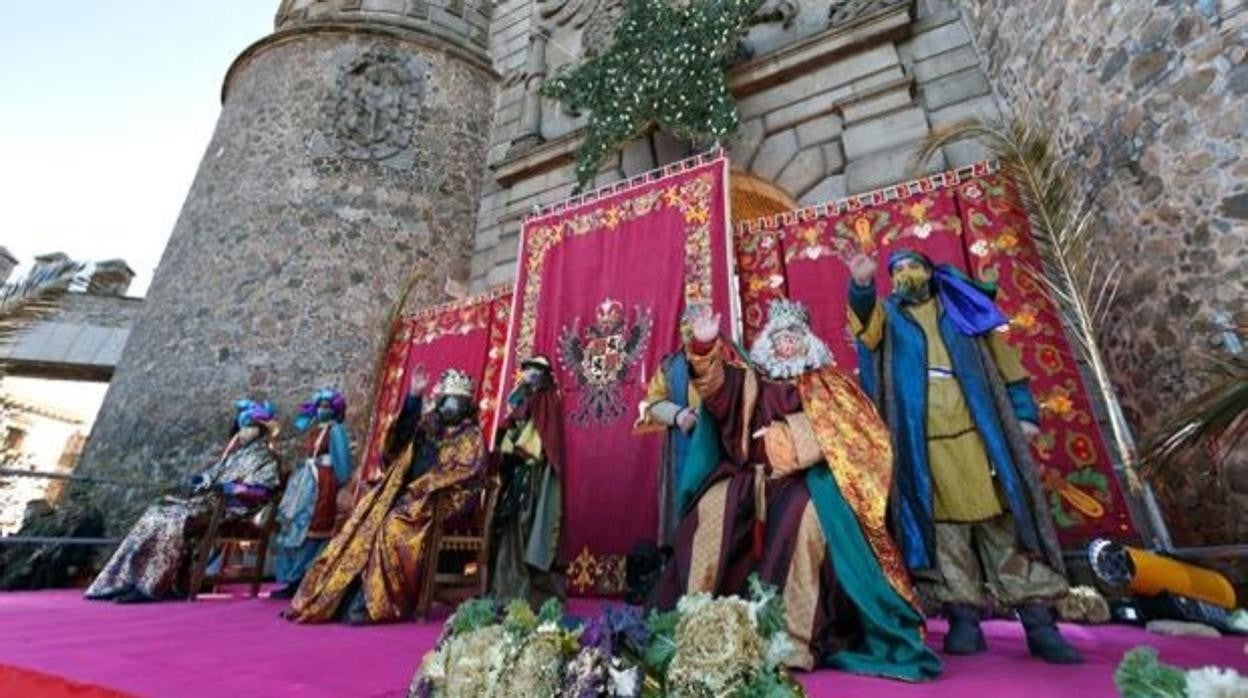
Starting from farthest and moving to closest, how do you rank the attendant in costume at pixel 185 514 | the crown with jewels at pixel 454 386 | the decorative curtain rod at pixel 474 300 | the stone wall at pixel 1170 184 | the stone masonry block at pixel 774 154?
the decorative curtain rod at pixel 474 300 → the stone masonry block at pixel 774 154 → the attendant in costume at pixel 185 514 → the crown with jewels at pixel 454 386 → the stone wall at pixel 1170 184

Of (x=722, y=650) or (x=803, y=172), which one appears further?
(x=803, y=172)

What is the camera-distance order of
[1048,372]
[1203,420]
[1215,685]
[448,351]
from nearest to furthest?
1. [1215,685]
2. [1203,420]
3. [1048,372]
4. [448,351]

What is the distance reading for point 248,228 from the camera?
29.5ft

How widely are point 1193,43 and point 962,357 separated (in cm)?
225

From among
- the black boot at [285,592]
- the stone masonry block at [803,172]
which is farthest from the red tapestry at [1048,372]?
the black boot at [285,592]

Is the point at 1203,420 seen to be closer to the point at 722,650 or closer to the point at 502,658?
the point at 722,650

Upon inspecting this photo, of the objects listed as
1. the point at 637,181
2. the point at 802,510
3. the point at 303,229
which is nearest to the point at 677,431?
the point at 802,510

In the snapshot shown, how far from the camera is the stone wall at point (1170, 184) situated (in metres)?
2.91

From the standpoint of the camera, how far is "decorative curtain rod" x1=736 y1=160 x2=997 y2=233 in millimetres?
4305

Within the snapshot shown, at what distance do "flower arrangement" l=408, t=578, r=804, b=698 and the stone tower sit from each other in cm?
738

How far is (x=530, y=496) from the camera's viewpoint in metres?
3.64

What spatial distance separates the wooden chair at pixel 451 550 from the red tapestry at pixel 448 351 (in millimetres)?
1846

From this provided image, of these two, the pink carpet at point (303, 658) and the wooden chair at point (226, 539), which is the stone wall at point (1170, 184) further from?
the wooden chair at point (226, 539)

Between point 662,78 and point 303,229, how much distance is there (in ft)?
19.1
